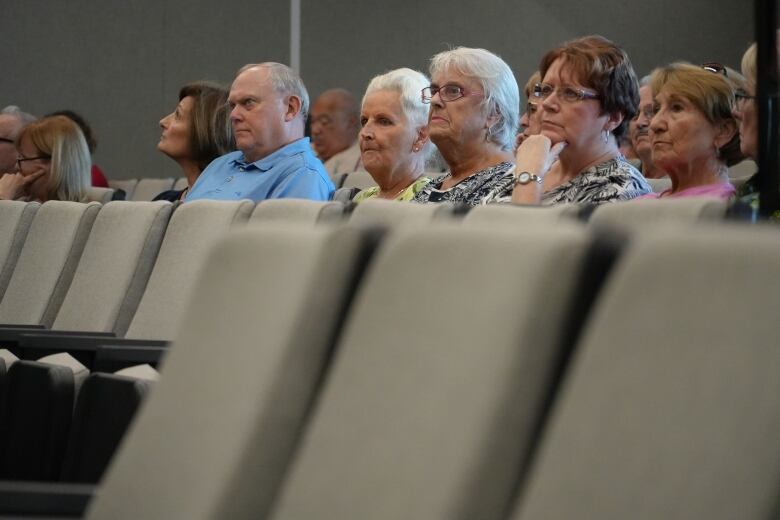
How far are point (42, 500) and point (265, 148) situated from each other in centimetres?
322

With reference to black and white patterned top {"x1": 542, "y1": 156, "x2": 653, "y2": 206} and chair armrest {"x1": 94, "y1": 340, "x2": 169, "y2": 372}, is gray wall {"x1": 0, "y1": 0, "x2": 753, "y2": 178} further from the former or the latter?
chair armrest {"x1": 94, "y1": 340, "x2": 169, "y2": 372}

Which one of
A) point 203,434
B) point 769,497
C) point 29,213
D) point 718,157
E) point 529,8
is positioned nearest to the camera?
point 769,497

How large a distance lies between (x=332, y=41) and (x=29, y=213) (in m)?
5.31

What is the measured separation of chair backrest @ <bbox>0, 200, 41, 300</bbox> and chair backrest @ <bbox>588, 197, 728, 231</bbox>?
9.56 ft

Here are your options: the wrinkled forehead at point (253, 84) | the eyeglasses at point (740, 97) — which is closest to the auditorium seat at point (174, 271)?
the eyeglasses at point (740, 97)

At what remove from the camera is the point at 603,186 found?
3.08m

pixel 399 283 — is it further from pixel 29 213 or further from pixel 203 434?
pixel 29 213

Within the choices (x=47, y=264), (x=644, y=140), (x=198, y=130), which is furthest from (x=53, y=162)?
(x=644, y=140)

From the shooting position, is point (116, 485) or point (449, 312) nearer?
point (449, 312)

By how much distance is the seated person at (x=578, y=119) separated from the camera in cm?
320

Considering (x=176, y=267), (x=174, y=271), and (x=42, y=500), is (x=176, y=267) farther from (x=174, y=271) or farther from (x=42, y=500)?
(x=42, y=500)

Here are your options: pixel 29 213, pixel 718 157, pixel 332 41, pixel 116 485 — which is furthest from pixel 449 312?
pixel 332 41

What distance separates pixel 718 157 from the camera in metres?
3.11

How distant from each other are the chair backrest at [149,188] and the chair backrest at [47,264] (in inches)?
123
